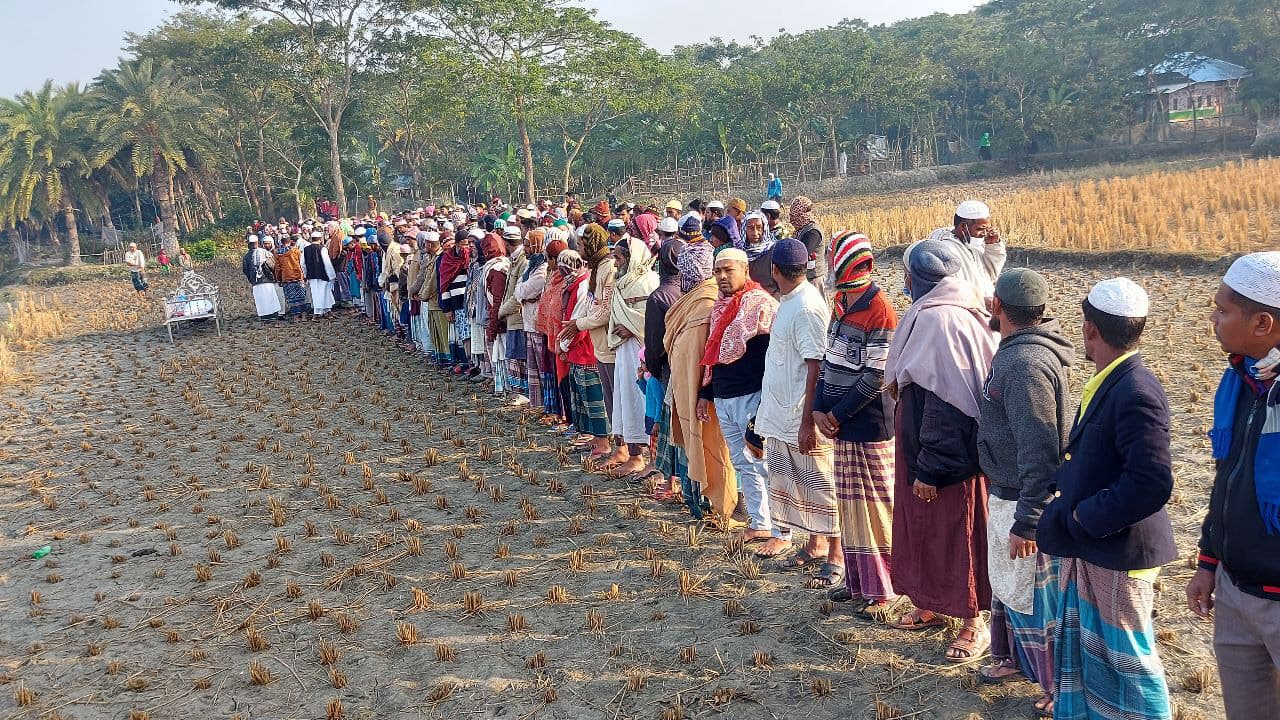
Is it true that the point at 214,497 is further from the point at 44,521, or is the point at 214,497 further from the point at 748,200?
the point at 748,200

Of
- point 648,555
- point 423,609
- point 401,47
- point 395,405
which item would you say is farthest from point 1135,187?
point 401,47

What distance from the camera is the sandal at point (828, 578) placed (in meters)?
4.42

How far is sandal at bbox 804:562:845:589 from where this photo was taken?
14.5ft

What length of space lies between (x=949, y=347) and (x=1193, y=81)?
38211mm

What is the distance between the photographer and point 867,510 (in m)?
4.02

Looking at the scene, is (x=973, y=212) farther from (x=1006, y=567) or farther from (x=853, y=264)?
(x=1006, y=567)

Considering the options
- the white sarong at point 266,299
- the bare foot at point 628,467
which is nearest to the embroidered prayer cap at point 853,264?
the bare foot at point 628,467

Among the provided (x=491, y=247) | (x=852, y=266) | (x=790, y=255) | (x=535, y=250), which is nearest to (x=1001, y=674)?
(x=852, y=266)

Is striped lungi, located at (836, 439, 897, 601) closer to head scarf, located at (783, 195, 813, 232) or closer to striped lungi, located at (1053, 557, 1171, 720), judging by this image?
striped lungi, located at (1053, 557, 1171, 720)

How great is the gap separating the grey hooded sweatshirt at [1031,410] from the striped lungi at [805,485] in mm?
1266

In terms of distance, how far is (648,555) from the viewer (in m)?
4.98

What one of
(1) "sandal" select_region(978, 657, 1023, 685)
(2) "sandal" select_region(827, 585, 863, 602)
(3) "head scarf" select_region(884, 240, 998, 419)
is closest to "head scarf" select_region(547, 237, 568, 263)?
(2) "sandal" select_region(827, 585, 863, 602)

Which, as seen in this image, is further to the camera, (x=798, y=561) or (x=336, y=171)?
(x=336, y=171)

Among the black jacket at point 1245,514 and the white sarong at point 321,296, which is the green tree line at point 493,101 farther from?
the black jacket at point 1245,514
